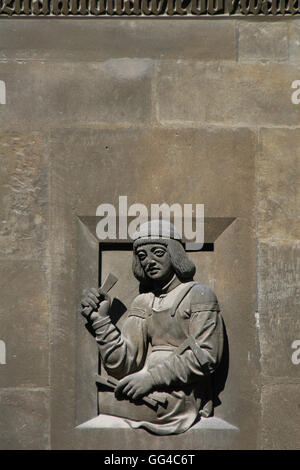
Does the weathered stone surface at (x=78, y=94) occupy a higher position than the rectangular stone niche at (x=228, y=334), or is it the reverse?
the weathered stone surface at (x=78, y=94)

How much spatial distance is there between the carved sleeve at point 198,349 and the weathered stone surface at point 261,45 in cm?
224

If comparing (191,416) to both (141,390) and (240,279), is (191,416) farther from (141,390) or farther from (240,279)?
(240,279)

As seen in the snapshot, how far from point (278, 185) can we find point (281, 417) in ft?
6.83

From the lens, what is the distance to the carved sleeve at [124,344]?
32.9ft

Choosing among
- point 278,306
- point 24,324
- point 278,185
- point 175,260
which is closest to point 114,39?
point 278,185

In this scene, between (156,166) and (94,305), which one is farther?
(156,166)

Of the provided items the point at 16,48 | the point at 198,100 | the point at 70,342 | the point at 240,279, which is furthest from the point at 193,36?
the point at 70,342

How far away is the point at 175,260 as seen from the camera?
1008cm

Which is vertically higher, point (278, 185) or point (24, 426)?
point (278, 185)

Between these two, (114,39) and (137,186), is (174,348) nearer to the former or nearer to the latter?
(137,186)

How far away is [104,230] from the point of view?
33.8ft

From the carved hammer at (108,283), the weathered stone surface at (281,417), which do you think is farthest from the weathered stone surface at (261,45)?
the weathered stone surface at (281,417)
